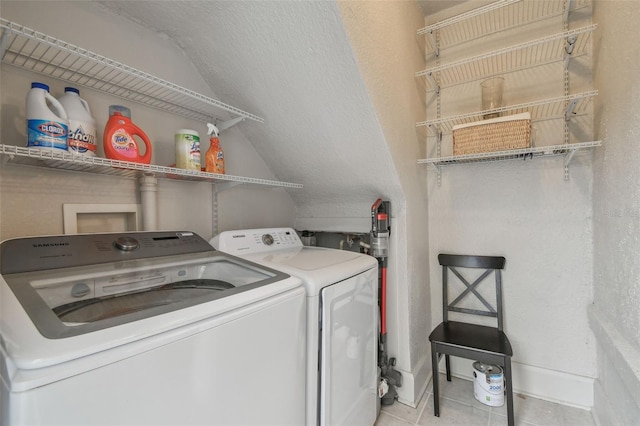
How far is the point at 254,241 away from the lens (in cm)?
168

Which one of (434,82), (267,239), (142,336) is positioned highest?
(434,82)

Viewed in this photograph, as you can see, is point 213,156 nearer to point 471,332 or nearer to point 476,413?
point 471,332

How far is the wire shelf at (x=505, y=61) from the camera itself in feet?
5.95

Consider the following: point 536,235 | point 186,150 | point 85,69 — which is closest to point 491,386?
point 536,235

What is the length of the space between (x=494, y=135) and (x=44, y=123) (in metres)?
2.17

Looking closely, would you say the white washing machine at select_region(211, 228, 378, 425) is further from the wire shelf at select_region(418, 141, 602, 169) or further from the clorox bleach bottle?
the wire shelf at select_region(418, 141, 602, 169)

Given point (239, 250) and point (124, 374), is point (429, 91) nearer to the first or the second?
point (239, 250)

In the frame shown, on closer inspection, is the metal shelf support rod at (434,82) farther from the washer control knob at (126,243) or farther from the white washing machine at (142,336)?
the washer control knob at (126,243)

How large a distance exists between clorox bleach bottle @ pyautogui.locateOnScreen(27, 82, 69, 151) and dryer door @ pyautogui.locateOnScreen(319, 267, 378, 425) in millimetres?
1111

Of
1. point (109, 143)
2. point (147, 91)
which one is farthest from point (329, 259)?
point (147, 91)

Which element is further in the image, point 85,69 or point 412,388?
point 412,388

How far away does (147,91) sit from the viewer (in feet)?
4.55

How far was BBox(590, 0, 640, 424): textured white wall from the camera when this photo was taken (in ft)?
3.97

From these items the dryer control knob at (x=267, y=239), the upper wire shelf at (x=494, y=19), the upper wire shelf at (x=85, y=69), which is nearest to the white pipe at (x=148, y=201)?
the upper wire shelf at (x=85, y=69)
